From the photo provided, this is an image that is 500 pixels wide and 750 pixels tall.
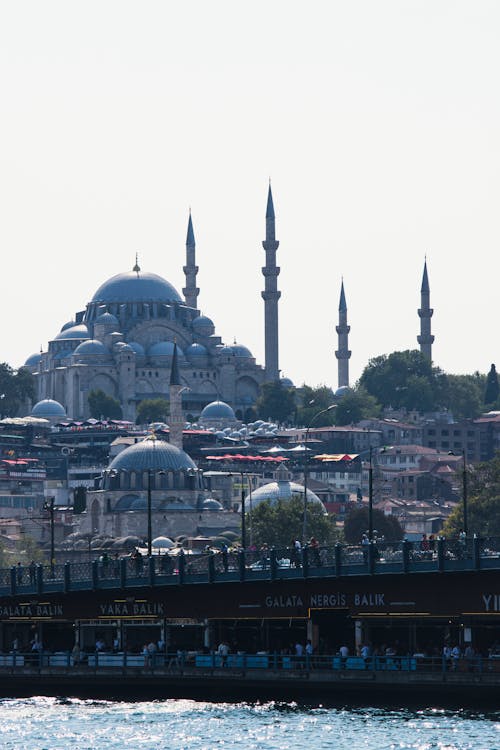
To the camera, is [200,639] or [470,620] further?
[200,639]

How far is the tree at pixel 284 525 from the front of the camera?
174375 mm

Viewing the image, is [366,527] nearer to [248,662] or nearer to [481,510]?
[481,510]

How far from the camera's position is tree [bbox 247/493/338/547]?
17438 centimetres

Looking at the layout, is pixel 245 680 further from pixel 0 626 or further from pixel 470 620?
pixel 0 626

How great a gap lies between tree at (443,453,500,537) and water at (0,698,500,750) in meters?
81.4

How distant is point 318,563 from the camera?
81812 mm

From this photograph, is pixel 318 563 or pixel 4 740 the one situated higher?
pixel 318 563

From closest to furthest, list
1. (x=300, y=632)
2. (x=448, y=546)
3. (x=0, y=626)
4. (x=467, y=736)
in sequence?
(x=467, y=736) → (x=448, y=546) → (x=300, y=632) → (x=0, y=626)

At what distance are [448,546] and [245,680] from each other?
8368 millimetres

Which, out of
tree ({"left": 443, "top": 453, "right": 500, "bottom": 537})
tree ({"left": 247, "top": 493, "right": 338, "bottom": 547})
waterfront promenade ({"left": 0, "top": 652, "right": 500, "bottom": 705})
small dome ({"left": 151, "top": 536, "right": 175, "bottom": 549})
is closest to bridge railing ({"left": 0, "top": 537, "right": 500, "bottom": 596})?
waterfront promenade ({"left": 0, "top": 652, "right": 500, "bottom": 705})

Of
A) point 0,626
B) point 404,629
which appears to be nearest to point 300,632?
point 404,629

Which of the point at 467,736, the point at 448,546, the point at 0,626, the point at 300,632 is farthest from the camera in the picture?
the point at 0,626

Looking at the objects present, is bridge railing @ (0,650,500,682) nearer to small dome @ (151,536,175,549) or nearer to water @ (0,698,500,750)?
water @ (0,698,500,750)

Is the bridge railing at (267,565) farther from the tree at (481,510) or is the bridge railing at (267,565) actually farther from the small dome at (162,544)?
the small dome at (162,544)
